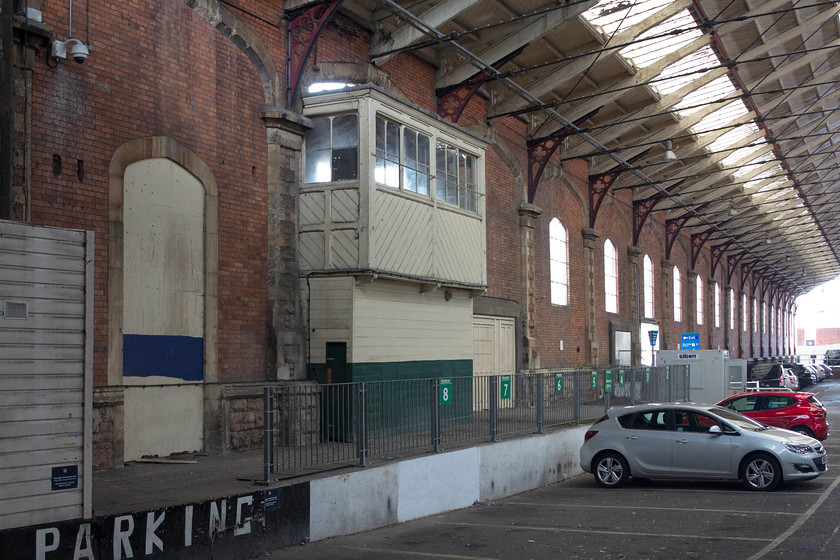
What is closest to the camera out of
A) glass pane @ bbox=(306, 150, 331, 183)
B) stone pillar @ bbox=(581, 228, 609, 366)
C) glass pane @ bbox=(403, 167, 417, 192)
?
glass pane @ bbox=(306, 150, 331, 183)

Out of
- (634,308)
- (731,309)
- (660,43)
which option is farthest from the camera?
(731,309)

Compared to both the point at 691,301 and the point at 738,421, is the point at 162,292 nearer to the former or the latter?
the point at 738,421

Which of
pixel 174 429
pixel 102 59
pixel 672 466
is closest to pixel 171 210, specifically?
pixel 102 59

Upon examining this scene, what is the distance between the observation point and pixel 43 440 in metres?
7.57

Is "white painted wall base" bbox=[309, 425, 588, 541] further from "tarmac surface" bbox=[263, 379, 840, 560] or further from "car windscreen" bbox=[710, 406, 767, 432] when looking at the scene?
"car windscreen" bbox=[710, 406, 767, 432]

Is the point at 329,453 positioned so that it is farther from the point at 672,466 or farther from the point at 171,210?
the point at 672,466

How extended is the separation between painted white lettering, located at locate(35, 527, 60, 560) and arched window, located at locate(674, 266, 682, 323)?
39575mm

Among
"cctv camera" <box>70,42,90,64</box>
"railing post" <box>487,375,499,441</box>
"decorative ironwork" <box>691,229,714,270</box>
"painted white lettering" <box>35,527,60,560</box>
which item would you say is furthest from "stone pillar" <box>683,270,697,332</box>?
"painted white lettering" <box>35,527,60,560</box>

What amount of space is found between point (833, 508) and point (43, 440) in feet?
34.2

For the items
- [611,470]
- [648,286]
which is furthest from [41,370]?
[648,286]

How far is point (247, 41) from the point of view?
15.0m

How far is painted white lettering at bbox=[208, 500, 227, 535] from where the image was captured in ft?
30.0

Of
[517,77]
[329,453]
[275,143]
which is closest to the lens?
[329,453]

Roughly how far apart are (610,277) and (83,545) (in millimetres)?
28350
